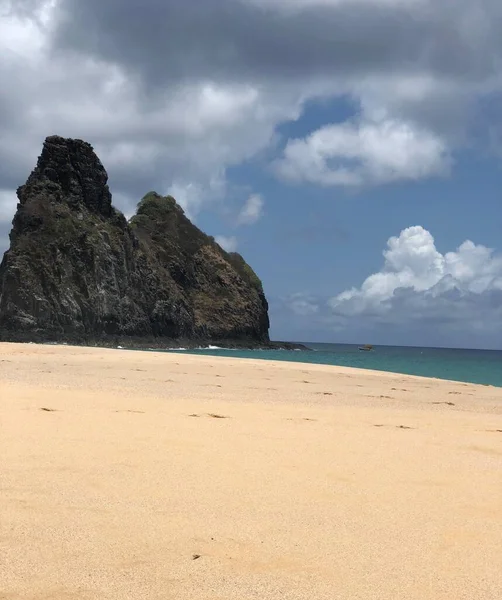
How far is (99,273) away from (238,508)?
324 feet

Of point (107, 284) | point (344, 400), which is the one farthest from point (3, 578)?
point (107, 284)

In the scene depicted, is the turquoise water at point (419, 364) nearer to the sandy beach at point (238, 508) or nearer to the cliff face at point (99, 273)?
the cliff face at point (99, 273)

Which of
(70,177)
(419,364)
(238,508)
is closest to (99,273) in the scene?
(70,177)

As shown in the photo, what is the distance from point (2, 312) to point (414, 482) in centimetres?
9093

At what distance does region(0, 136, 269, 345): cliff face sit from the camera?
300 ft

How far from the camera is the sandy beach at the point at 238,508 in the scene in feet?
10.4

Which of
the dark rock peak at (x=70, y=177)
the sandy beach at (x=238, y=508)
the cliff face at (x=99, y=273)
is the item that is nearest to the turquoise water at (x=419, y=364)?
the cliff face at (x=99, y=273)

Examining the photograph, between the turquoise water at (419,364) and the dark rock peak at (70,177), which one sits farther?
the dark rock peak at (70,177)

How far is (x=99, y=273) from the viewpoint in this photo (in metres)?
99.8

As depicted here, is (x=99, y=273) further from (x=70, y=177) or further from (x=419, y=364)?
(x=419, y=364)

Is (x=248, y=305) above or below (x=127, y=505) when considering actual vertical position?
above

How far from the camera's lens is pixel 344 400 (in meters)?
12.1

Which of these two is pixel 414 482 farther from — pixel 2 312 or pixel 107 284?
pixel 107 284

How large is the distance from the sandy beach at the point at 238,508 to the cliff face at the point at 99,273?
82.0m
